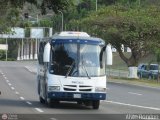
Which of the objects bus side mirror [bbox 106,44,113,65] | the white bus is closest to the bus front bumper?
the white bus

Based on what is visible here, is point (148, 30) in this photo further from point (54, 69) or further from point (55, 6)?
point (55, 6)

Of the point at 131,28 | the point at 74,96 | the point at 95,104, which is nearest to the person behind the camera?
the point at 74,96

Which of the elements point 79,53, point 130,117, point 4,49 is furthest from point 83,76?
point 4,49

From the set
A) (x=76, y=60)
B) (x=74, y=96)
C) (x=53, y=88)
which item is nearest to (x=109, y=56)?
(x=76, y=60)

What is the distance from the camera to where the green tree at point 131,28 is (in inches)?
2149

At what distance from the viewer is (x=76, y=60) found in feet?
74.9

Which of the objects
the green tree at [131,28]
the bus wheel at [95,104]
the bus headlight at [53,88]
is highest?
the green tree at [131,28]

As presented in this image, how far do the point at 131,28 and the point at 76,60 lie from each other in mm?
33497

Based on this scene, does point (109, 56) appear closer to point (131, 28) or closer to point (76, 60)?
point (76, 60)

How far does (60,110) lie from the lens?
22094 mm

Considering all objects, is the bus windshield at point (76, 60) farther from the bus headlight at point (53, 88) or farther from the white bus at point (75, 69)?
the bus headlight at point (53, 88)

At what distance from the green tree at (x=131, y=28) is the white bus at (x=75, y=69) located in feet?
99.9

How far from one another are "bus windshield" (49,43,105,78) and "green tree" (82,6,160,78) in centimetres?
3049

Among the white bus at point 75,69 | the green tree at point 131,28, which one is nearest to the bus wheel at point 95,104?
the white bus at point 75,69
